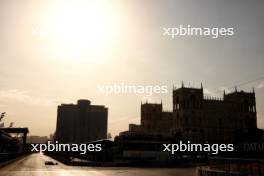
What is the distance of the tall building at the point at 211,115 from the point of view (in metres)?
154

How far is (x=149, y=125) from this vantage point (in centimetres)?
19462

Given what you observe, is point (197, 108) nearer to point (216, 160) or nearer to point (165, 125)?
point (165, 125)

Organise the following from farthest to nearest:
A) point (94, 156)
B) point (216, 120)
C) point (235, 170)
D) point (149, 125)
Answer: point (149, 125) → point (216, 120) → point (94, 156) → point (235, 170)

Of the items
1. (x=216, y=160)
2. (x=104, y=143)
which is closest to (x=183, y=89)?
(x=104, y=143)

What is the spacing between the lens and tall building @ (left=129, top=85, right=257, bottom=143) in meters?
154

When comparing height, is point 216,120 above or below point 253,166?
above

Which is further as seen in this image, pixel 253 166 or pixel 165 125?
pixel 165 125

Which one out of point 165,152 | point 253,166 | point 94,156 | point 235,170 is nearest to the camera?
point 253,166

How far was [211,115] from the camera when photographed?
532ft

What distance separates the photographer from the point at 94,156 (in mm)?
134250

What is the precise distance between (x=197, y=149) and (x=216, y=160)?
10556 centimetres

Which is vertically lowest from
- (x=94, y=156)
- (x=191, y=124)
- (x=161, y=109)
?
(x=94, y=156)

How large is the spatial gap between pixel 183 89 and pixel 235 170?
119 meters

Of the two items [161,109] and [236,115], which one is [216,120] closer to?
[236,115]
